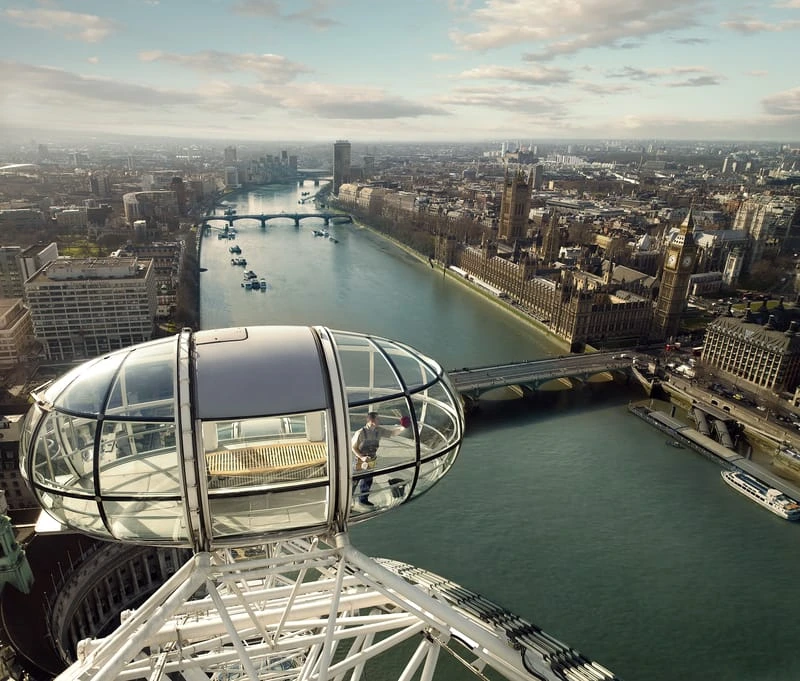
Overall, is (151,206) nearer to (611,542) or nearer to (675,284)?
(675,284)

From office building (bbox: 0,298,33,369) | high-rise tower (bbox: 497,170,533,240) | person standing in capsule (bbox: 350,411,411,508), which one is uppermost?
person standing in capsule (bbox: 350,411,411,508)

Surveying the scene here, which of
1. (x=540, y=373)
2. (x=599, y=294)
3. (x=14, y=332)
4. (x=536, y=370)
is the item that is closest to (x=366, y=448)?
(x=540, y=373)

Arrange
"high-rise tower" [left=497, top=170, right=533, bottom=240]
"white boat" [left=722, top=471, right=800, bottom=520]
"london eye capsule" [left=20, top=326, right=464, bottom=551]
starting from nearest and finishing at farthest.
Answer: "london eye capsule" [left=20, top=326, right=464, bottom=551] < "white boat" [left=722, top=471, right=800, bottom=520] < "high-rise tower" [left=497, top=170, right=533, bottom=240]

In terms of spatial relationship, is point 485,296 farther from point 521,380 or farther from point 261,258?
point 261,258

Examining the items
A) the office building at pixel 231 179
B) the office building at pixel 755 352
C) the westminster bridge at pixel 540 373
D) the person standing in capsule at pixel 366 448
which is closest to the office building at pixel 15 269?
the westminster bridge at pixel 540 373

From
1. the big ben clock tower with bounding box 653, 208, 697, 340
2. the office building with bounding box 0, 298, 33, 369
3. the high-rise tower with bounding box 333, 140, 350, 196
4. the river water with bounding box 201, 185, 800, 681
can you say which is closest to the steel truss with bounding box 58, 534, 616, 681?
the river water with bounding box 201, 185, 800, 681

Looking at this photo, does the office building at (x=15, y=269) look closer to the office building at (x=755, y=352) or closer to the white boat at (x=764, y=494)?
the white boat at (x=764, y=494)

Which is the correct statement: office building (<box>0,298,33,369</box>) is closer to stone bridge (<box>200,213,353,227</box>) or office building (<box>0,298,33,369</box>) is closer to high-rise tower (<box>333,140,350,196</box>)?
stone bridge (<box>200,213,353,227</box>)
